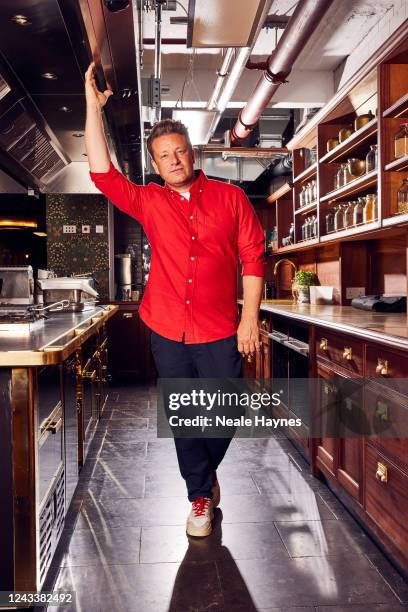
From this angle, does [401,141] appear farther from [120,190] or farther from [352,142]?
[120,190]

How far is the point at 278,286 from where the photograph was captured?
7.00m

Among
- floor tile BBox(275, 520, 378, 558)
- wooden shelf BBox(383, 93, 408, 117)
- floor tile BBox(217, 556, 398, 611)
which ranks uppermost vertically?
wooden shelf BBox(383, 93, 408, 117)

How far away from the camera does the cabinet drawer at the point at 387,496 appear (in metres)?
2.09

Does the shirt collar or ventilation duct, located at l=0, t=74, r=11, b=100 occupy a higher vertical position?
ventilation duct, located at l=0, t=74, r=11, b=100

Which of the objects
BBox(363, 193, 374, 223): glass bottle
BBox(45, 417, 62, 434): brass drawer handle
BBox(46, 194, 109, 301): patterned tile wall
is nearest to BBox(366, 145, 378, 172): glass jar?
BBox(363, 193, 374, 223): glass bottle

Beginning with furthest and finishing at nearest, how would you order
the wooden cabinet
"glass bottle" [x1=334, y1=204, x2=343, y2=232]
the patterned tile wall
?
the patterned tile wall, the wooden cabinet, "glass bottle" [x1=334, y1=204, x2=343, y2=232]

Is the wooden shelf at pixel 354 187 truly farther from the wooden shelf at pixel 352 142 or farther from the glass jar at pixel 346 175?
the wooden shelf at pixel 352 142

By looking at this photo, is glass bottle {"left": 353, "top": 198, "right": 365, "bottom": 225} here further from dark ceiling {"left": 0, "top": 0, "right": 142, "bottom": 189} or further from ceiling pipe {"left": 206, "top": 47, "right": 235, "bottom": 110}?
dark ceiling {"left": 0, "top": 0, "right": 142, "bottom": 189}

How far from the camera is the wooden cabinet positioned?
683 cm

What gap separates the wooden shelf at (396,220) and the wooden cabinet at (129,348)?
4064 mm

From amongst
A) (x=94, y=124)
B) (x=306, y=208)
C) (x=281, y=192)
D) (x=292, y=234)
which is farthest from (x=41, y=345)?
(x=281, y=192)

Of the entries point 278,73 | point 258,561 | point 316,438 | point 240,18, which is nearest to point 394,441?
point 258,561

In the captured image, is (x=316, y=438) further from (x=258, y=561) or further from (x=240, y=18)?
(x=240, y=18)

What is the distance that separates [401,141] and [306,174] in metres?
1.95
